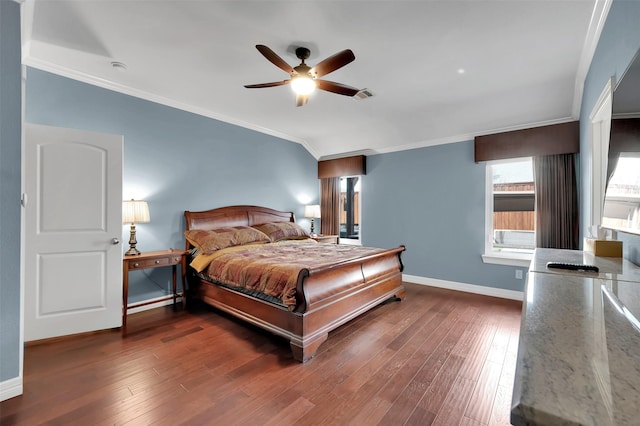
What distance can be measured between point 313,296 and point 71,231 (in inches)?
95.9

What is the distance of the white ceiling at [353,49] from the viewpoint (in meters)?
2.13

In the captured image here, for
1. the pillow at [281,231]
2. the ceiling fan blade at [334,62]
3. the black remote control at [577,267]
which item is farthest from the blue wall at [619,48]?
the pillow at [281,231]

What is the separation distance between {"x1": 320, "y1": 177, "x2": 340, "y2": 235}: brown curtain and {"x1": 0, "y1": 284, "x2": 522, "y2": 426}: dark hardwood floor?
9.57ft

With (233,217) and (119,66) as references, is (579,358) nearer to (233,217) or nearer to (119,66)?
(119,66)

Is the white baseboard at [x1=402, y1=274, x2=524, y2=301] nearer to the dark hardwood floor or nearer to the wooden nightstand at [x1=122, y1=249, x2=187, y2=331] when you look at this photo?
the dark hardwood floor

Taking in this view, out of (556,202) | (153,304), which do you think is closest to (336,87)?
(556,202)

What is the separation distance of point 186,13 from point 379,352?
3.18 metres

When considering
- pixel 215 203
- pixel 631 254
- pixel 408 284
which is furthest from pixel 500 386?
pixel 215 203

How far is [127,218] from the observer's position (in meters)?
3.13

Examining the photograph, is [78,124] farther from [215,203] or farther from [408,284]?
[408,284]

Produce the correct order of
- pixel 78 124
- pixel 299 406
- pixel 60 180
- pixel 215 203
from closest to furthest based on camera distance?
1. pixel 299 406
2. pixel 60 180
3. pixel 78 124
4. pixel 215 203

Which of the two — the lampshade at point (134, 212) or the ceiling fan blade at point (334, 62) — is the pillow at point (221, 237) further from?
the ceiling fan blade at point (334, 62)

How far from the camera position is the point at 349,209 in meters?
6.10

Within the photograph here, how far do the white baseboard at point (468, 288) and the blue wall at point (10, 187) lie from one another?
15.6ft
